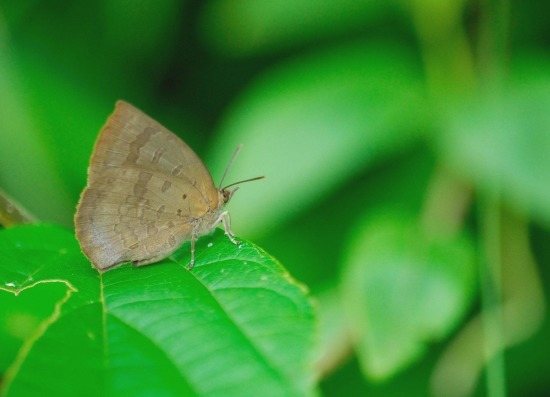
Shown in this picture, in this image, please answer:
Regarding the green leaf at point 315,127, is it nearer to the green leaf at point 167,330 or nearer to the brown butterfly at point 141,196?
the brown butterfly at point 141,196

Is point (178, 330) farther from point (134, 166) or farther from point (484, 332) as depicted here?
point (484, 332)

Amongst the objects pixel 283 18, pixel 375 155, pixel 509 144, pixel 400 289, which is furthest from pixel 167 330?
pixel 283 18

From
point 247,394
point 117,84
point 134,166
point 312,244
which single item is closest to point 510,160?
point 312,244

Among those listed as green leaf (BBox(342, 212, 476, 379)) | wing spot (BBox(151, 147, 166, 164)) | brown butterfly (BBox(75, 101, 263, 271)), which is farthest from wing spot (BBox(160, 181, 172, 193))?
green leaf (BBox(342, 212, 476, 379))

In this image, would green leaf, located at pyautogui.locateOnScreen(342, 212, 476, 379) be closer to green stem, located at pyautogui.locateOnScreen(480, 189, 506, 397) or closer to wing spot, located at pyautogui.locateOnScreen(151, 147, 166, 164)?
green stem, located at pyautogui.locateOnScreen(480, 189, 506, 397)

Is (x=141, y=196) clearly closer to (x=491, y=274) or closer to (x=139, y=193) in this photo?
(x=139, y=193)

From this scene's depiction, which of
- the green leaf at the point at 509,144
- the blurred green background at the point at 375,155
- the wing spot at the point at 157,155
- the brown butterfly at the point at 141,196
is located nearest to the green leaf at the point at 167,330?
the brown butterfly at the point at 141,196
